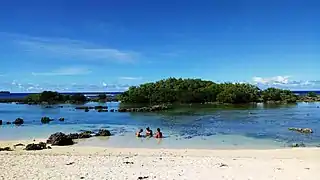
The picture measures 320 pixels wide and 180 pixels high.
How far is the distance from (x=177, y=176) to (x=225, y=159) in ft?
17.4

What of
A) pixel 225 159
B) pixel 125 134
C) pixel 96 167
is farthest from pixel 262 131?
pixel 96 167

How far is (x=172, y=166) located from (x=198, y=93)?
8972cm

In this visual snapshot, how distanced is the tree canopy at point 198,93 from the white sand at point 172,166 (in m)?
81.3

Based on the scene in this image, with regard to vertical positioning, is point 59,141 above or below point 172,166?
above

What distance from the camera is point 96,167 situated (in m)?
17.9

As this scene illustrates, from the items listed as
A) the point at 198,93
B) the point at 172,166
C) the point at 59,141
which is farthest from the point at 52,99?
the point at 172,166

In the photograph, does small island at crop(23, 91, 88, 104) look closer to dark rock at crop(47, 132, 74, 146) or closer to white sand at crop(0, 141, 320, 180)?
dark rock at crop(47, 132, 74, 146)

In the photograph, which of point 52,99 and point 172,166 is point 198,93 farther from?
point 172,166

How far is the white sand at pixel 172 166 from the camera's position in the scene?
Result: 15852mm

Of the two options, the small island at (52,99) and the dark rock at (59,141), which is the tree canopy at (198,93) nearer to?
the small island at (52,99)

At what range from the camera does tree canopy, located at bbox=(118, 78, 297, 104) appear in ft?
345

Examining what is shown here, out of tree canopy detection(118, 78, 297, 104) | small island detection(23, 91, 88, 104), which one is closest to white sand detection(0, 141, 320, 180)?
tree canopy detection(118, 78, 297, 104)

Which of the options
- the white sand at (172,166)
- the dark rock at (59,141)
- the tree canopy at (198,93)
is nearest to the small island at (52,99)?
the tree canopy at (198,93)

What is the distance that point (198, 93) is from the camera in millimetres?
107125
